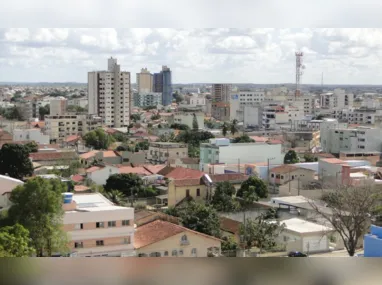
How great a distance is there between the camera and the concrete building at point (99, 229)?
A: 2.87 meters

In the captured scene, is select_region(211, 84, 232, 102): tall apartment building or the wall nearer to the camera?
the wall

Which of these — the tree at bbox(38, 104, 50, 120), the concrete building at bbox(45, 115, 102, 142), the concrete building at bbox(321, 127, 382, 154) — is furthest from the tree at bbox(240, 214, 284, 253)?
the tree at bbox(38, 104, 50, 120)

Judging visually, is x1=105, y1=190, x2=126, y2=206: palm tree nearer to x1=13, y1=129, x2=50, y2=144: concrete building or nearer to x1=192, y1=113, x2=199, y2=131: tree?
x1=13, y1=129, x2=50, y2=144: concrete building

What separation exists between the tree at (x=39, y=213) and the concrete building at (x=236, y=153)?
4.95m

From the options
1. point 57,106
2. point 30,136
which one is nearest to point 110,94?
point 57,106

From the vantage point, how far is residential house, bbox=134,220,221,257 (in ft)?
10.1

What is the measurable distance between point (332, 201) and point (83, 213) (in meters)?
1.47

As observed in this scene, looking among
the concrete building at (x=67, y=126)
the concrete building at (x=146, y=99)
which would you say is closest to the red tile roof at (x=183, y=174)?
the concrete building at (x=67, y=126)

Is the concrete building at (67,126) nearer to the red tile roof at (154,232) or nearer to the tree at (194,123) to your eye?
the tree at (194,123)

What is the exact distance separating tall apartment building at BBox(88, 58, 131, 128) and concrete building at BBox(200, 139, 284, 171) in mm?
5457

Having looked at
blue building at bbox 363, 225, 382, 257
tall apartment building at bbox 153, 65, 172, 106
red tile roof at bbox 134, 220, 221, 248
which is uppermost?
tall apartment building at bbox 153, 65, 172, 106

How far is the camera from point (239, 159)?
25.7 ft

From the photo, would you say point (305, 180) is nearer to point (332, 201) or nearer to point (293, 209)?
→ point (293, 209)

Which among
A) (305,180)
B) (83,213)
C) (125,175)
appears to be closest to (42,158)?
(125,175)
